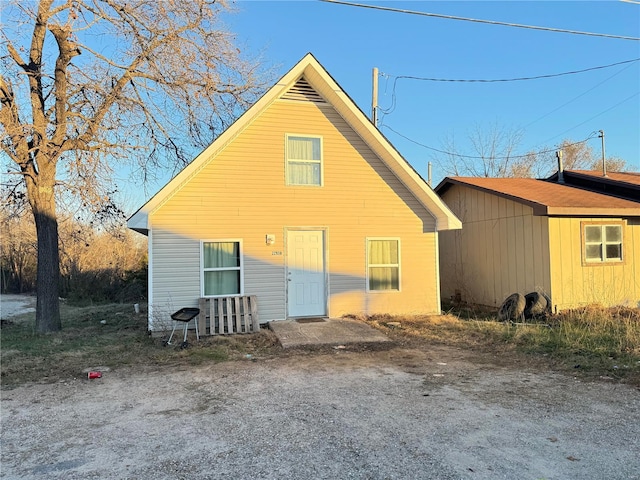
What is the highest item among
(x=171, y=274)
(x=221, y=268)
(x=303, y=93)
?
(x=303, y=93)

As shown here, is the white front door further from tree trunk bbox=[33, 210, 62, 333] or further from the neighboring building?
the neighboring building

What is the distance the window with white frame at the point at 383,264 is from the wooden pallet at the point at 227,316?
305 centimetres

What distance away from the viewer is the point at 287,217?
1042cm

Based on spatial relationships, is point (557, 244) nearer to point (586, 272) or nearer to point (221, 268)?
point (586, 272)

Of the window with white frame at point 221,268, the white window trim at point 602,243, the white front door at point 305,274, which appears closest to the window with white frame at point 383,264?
the white front door at point 305,274

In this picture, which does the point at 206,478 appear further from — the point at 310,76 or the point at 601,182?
the point at 601,182

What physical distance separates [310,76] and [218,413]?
26.5ft

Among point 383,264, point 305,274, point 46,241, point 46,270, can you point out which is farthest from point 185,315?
point 383,264

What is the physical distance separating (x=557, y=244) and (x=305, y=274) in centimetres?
622

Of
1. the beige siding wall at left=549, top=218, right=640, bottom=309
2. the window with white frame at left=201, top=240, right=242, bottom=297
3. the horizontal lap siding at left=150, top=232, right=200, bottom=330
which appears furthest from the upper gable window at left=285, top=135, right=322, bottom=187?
the beige siding wall at left=549, top=218, right=640, bottom=309

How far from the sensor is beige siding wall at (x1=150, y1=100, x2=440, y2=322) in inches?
380

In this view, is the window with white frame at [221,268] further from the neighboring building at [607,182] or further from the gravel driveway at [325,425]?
the neighboring building at [607,182]

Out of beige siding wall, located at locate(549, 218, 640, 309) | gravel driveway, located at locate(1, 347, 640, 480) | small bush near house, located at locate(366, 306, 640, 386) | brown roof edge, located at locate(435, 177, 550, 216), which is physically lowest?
gravel driveway, located at locate(1, 347, 640, 480)

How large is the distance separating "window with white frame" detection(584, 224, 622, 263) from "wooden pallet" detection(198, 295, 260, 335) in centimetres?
845
